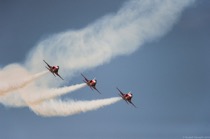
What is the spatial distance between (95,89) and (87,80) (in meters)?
1.97

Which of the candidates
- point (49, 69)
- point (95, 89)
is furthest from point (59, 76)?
point (95, 89)

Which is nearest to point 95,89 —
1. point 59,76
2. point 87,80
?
point 87,80

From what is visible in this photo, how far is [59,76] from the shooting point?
191 feet

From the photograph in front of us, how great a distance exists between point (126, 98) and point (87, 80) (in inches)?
288

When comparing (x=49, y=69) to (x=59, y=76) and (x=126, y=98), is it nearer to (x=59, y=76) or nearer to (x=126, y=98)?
(x=59, y=76)

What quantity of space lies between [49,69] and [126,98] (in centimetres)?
1368

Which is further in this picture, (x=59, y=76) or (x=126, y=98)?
(x=126, y=98)

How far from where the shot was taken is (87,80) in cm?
6072

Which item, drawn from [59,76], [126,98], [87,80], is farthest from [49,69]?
[126,98]

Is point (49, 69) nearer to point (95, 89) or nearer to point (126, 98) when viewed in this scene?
point (95, 89)

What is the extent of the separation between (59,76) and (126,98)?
39.4 feet

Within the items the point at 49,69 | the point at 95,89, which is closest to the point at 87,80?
the point at 95,89

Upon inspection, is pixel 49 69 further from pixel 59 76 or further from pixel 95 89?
pixel 95 89

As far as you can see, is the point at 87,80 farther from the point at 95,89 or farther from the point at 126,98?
the point at 126,98
